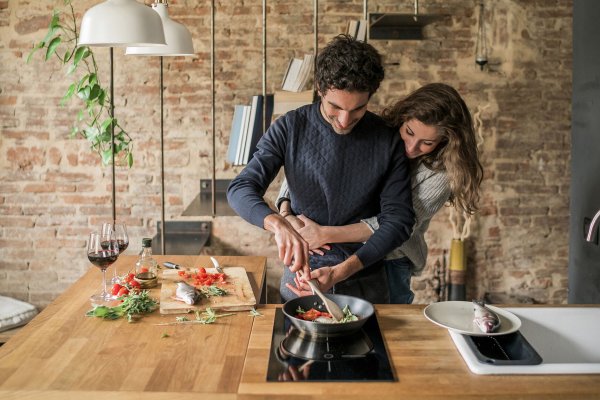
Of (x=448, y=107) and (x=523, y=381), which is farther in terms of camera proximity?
(x=448, y=107)

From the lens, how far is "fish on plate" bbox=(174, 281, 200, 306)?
2.03 metres

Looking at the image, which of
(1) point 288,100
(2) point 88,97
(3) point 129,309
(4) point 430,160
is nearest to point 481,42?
(1) point 288,100

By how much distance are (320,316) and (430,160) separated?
82cm

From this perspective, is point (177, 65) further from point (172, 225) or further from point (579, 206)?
point (579, 206)

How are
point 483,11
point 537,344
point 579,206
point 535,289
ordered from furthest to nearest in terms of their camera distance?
point 535,289 → point 483,11 → point 579,206 → point 537,344

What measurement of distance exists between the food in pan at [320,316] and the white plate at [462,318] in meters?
0.22

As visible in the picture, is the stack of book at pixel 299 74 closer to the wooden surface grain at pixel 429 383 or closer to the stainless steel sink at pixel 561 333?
the stainless steel sink at pixel 561 333

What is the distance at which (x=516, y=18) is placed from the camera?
14.8ft

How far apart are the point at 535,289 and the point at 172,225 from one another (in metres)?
2.63

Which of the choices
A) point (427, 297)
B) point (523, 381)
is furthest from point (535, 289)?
point (523, 381)

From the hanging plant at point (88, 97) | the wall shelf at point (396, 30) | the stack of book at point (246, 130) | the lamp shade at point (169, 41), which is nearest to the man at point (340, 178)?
the lamp shade at point (169, 41)

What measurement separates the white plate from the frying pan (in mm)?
184

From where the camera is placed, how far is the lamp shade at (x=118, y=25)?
1.95 meters

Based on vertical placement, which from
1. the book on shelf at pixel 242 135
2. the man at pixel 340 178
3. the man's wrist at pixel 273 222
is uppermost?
the book on shelf at pixel 242 135
